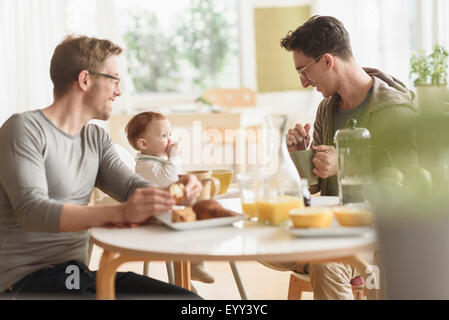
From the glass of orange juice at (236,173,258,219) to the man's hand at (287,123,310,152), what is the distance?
59cm

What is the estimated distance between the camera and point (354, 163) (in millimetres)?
1567

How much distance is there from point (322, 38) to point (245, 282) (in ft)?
4.83

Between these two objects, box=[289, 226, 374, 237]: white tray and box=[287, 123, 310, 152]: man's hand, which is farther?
box=[287, 123, 310, 152]: man's hand

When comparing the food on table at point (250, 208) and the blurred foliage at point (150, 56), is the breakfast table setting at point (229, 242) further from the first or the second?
the blurred foliage at point (150, 56)

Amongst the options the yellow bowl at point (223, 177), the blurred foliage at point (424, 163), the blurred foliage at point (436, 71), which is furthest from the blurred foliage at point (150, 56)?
the blurred foliage at point (424, 163)

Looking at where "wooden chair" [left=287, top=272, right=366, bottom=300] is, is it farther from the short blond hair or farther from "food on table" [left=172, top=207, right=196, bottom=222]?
the short blond hair

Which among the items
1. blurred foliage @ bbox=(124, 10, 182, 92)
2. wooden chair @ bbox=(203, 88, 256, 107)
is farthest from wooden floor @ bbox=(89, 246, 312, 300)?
blurred foliage @ bbox=(124, 10, 182, 92)

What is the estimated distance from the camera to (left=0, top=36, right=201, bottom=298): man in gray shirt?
4.70 feet

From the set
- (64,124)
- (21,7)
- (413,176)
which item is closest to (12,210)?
(64,124)
